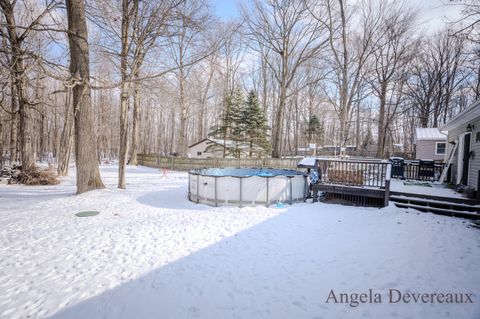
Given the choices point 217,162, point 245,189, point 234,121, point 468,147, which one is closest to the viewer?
point 245,189

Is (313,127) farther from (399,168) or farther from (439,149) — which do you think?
(399,168)

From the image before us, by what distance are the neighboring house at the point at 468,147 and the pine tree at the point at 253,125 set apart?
14.1 metres

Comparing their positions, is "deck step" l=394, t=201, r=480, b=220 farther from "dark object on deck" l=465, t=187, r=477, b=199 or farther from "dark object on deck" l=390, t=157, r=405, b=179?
"dark object on deck" l=390, t=157, r=405, b=179

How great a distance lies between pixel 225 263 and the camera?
389 centimetres

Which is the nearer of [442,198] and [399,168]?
[442,198]

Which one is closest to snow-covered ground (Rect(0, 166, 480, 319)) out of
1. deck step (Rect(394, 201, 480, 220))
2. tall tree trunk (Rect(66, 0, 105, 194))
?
deck step (Rect(394, 201, 480, 220))

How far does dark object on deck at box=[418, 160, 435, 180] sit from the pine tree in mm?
12993

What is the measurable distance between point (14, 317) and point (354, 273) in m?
4.30

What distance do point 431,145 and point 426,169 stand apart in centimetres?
998

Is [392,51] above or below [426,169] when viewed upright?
above

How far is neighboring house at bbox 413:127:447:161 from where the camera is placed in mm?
18183

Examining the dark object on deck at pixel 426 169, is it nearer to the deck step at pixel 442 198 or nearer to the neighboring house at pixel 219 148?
the deck step at pixel 442 198

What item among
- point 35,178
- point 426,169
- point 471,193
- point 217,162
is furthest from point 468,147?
point 35,178

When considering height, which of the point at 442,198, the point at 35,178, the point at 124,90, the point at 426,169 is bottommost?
the point at 35,178
